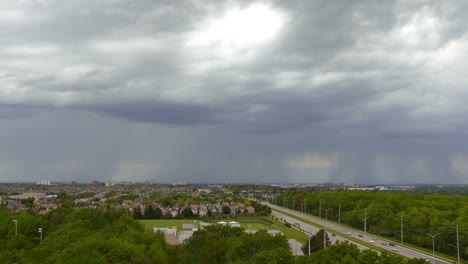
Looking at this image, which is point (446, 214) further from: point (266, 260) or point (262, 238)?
point (266, 260)

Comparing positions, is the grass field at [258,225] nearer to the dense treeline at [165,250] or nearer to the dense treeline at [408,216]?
the dense treeline at [408,216]

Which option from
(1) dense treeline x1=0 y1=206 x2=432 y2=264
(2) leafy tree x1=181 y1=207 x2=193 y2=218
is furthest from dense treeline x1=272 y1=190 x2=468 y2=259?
(1) dense treeline x1=0 y1=206 x2=432 y2=264

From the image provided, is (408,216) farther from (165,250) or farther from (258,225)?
(165,250)

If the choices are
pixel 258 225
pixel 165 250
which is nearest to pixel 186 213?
pixel 258 225

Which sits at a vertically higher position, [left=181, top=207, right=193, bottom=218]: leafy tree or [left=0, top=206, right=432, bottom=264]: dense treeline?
[left=0, top=206, right=432, bottom=264]: dense treeline

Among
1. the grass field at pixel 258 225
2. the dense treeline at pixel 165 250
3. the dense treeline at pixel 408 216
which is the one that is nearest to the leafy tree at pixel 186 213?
A: the grass field at pixel 258 225

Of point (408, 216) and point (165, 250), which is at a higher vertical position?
point (165, 250)

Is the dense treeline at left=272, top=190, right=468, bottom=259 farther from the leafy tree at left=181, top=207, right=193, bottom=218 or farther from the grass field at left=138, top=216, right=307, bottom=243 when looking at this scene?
the leafy tree at left=181, top=207, right=193, bottom=218

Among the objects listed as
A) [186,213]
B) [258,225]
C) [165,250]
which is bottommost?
[258,225]

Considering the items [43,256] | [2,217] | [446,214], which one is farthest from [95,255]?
[446,214]

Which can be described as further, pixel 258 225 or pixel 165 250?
pixel 258 225
